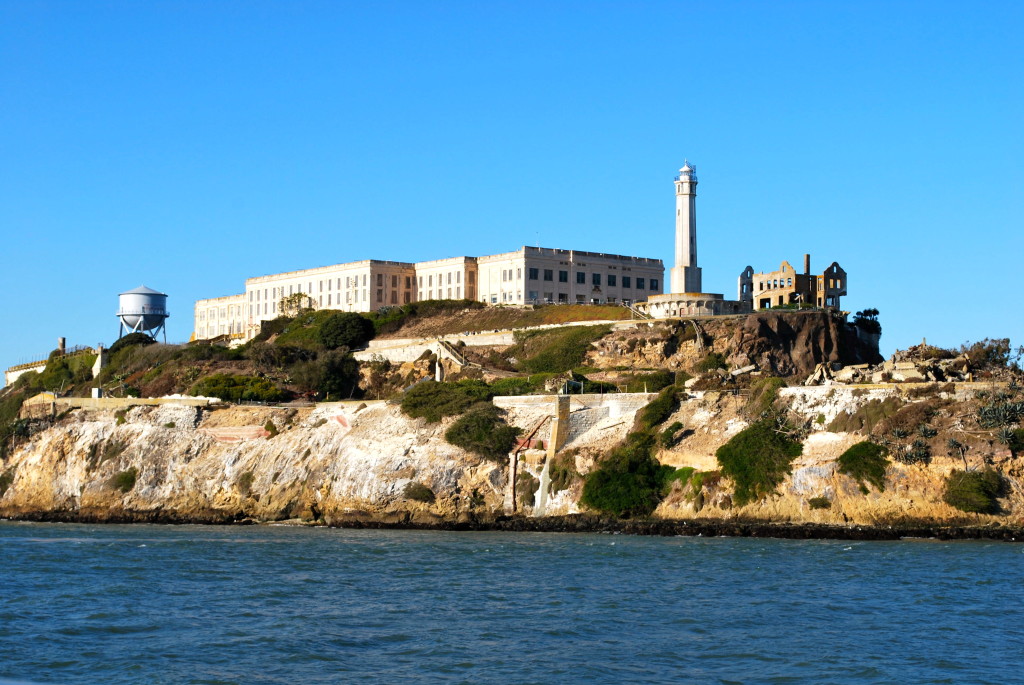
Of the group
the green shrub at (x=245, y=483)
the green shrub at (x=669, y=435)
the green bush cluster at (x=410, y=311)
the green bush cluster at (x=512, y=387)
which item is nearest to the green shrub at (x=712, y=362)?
the green bush cluster at (x=512, y=387)

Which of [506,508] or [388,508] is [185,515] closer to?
[388,508]

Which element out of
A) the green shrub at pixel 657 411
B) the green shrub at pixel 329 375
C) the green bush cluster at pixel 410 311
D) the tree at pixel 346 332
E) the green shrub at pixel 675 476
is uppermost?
the green bush cluster at pixel 410 311

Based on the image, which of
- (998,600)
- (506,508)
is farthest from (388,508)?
(998,600)

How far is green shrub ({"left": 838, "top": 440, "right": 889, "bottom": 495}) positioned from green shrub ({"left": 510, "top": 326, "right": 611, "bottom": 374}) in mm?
27837

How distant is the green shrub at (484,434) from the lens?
6175 centimetres

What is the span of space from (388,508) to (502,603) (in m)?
25.9

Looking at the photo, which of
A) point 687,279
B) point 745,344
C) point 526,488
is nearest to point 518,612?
point 526,488

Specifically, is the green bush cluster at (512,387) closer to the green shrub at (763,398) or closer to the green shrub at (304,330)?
the green shrub at (763,398)

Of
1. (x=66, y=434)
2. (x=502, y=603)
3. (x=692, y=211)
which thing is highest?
(x=692, y=211)

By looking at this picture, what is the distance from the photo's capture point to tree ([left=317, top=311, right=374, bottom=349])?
3841 inches

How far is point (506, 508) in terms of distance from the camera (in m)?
59.8

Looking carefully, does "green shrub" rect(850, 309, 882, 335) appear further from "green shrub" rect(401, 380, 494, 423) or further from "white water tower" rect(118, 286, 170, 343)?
"white water tower" rect(118, 286, 170, 343)

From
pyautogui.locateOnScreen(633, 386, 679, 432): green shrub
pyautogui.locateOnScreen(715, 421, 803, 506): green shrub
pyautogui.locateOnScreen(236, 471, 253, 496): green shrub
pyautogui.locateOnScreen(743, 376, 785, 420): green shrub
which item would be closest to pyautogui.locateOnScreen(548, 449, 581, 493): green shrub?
pyautogui.locateOnScreen(633, 386, 679, 432): green shrub

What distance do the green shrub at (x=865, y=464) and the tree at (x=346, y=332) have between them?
51633 millimetres
